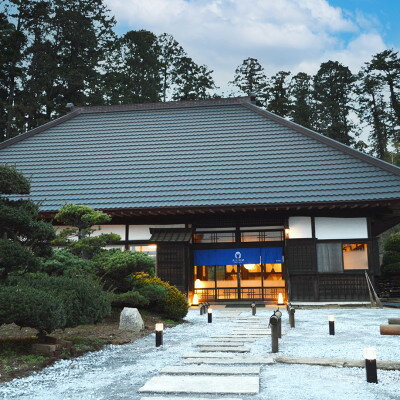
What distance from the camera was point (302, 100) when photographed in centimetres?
3597

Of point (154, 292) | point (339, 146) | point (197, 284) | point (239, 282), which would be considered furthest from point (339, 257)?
point (154, 292)

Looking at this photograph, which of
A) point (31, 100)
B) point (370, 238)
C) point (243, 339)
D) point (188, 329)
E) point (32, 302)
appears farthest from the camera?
point (31, 100)

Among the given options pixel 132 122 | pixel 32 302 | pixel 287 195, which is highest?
pixel 132 122

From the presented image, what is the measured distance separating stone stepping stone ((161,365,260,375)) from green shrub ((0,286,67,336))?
1635mm

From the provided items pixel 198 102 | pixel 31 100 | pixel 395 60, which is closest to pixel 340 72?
pixel 395 60

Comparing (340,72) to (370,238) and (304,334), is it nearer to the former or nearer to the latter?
(370,238)

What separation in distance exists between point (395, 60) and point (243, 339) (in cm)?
3322

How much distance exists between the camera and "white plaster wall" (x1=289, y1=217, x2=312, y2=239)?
49.0ft

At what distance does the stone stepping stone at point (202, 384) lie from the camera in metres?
4.33

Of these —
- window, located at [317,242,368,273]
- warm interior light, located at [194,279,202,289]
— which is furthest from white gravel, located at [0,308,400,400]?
warm interior light, located at [194,279,202,289]

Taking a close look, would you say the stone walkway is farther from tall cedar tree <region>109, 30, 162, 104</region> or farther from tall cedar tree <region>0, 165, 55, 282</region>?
tall cedar tree <region>109, 30, 162, 104</region>

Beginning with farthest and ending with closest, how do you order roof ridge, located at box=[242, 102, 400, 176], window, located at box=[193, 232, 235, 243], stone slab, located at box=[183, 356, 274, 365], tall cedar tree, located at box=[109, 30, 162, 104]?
tall cedar tree, located at box=[109, 30, 162, 104], window, located at box=[193, 232, 235, 243], roof ridge, located at box=[242, 102, 400, 176], stone slab, located at box=[183, 356, 274, 365]

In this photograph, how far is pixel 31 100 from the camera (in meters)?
27.5

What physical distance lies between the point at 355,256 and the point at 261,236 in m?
3.37
